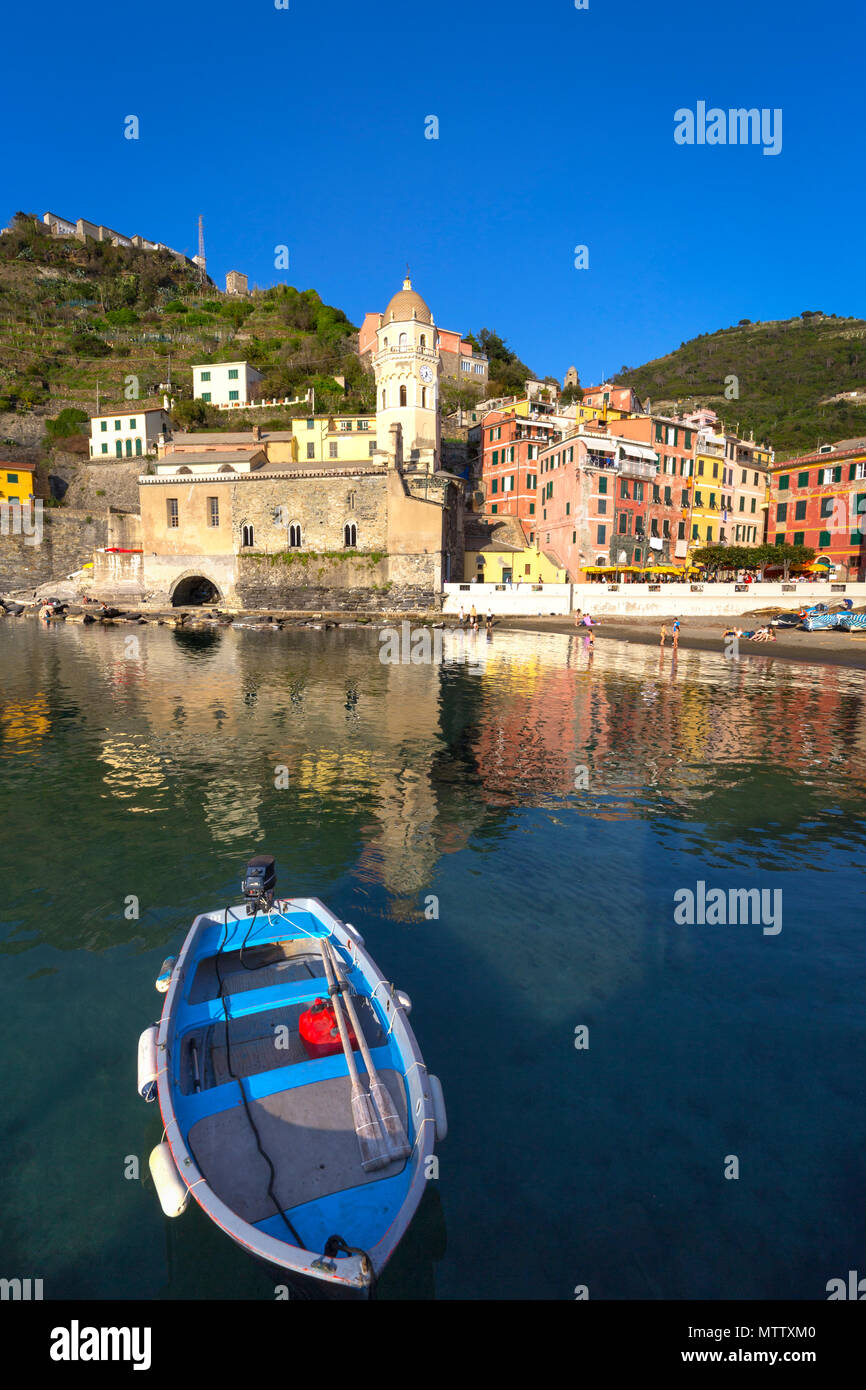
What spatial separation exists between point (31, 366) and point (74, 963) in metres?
101

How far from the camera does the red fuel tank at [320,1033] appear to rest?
575 cm

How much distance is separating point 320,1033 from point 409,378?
62433mm

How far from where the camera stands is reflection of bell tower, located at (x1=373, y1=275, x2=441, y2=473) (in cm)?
5925

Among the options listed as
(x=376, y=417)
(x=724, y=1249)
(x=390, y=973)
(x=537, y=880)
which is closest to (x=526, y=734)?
(x=537, y=880)

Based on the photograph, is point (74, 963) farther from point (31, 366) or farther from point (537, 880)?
point (31, 366)

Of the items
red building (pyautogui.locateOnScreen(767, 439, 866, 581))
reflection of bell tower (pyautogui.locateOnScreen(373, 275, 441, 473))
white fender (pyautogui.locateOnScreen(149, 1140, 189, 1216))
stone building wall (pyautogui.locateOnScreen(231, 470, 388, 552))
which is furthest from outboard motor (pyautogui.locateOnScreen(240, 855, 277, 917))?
red building (pyautogui.locateOnScreen(767, 439, 866, 581))

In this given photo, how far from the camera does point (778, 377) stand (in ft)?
366

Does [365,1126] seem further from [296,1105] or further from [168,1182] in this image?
[168,1182]

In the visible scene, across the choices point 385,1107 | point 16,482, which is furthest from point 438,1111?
point 16,482

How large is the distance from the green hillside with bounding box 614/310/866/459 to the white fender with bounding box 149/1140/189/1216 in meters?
85.9

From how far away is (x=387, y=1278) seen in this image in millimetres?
4938

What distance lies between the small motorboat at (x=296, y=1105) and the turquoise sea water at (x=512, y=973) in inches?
14.9

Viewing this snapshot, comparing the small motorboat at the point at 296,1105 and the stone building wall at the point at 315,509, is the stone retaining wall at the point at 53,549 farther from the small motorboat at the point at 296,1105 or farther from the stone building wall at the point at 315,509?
the small motorboat at the point at 296,1105

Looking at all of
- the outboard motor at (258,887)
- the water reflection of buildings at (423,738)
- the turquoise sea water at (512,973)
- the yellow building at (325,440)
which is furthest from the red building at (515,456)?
the outboard motor at (258,887)
